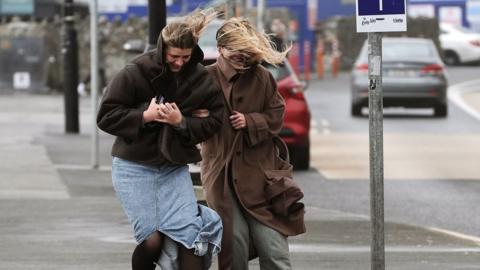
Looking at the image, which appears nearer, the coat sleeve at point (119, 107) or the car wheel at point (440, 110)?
the coat sleeve at point (119, 107)

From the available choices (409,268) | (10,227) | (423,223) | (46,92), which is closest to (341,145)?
(423,223)

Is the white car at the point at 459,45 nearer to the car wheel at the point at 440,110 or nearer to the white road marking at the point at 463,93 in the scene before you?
the white road marking at the point at 463,93

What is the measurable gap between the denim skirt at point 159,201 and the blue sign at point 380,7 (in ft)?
5.39

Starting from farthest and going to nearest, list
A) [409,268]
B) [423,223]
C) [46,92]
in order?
[46,92] → [423,223] → [409,268]

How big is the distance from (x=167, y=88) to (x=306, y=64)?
3505cm

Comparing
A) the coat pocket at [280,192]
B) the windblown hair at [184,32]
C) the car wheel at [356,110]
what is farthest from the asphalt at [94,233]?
the car wheel at [356,110]

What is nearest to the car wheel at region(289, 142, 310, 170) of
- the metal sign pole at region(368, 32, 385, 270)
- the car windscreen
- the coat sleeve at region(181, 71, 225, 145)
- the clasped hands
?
the metal sign pole at region(368, 32, 385, 270)

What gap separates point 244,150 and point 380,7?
1272 millimetres

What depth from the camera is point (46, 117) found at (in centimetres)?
2623

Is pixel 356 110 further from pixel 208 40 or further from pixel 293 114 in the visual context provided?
pixel 293 114

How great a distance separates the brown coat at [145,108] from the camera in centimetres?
705

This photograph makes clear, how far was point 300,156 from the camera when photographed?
58.1 feet

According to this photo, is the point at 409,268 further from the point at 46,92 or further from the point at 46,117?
the point at 46,92

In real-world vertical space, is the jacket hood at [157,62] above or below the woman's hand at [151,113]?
above
